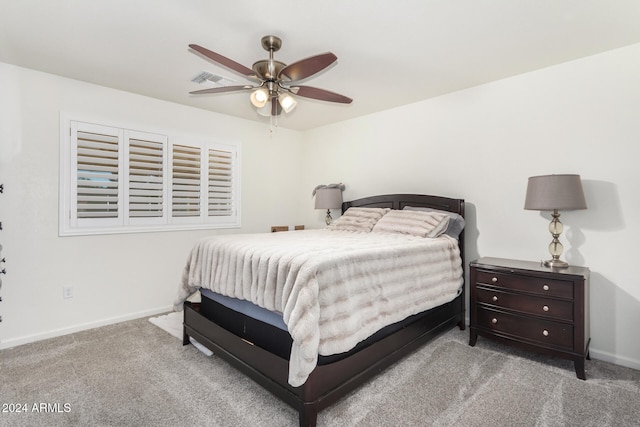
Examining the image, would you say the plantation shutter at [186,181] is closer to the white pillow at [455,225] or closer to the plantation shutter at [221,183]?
the plantation shutter at [221,183]

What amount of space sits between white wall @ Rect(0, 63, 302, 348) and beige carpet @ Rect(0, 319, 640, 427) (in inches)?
17.7

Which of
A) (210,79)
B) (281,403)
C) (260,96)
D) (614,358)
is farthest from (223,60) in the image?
(614,358)

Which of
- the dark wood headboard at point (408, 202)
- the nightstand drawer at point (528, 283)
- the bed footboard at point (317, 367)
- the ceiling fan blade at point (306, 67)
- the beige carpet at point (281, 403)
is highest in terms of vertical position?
the ceiling fan blade at point (306, 67)

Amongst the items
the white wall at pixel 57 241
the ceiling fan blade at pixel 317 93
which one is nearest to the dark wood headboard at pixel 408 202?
the ceiling fan blade at pixel 317 93

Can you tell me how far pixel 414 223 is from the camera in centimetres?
321

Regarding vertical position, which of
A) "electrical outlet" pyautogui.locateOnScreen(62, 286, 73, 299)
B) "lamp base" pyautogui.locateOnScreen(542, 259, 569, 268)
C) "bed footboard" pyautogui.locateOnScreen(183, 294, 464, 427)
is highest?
"lamp base" pyautogui.locateOnScreen(542, 259, 569, 268)

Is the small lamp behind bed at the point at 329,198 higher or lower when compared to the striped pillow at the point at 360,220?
higher

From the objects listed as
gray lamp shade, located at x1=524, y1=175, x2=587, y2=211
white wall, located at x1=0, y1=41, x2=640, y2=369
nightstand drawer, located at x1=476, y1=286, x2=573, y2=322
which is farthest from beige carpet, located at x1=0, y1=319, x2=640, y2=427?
gray lamp shade, located at x1=524, y1=175, x2=587, y2=211

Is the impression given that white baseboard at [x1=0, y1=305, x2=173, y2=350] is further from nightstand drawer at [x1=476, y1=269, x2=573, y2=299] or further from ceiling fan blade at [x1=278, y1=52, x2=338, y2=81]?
nightstand drawer at [x1=476, y1=269, x2=573, y2=299]

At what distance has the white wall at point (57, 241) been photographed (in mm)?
2867

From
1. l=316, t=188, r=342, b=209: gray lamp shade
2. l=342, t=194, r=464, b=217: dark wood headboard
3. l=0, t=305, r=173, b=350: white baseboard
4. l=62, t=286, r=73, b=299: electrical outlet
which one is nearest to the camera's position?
l=0, t=305, r=173, b=350: white baseboard

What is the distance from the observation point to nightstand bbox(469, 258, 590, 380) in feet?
7.66

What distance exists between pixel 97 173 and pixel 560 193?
13.6ft

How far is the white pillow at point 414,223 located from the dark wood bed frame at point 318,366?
2.31 ft
